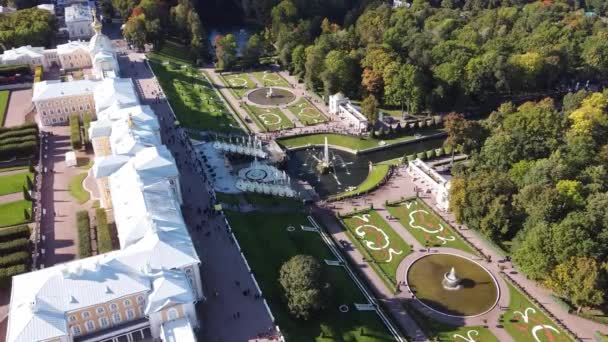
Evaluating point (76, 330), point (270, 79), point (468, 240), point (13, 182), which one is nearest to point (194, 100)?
point (270, 79)

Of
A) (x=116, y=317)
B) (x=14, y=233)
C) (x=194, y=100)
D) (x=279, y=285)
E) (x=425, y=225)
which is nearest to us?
(x=116, y=317)

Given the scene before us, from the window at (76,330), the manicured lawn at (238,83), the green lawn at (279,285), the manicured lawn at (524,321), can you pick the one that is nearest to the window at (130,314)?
the window at (76,330)

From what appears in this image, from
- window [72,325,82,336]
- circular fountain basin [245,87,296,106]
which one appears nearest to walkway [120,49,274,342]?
window [72,325,82,336]

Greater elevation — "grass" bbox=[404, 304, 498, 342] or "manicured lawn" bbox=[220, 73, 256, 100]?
"manicured lawn" bbox=[220, 73, 256, 100]

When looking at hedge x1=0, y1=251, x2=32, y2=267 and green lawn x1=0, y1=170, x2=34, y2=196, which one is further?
green lawn x1=0, y1=170, x2=34, y2=196

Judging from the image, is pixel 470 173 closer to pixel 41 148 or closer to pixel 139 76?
pixel 41 148

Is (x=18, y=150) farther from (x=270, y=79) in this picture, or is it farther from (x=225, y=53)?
(x=270, y=79)

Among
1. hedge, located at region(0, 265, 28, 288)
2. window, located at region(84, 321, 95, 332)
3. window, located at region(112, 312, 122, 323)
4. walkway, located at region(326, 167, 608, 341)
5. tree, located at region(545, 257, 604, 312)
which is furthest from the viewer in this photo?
hedge, located at region(0, 265, 28, 288)

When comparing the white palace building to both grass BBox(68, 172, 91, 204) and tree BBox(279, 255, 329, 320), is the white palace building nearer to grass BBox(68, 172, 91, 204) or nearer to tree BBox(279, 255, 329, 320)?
tree BBox(279, 255, 329, 320)
